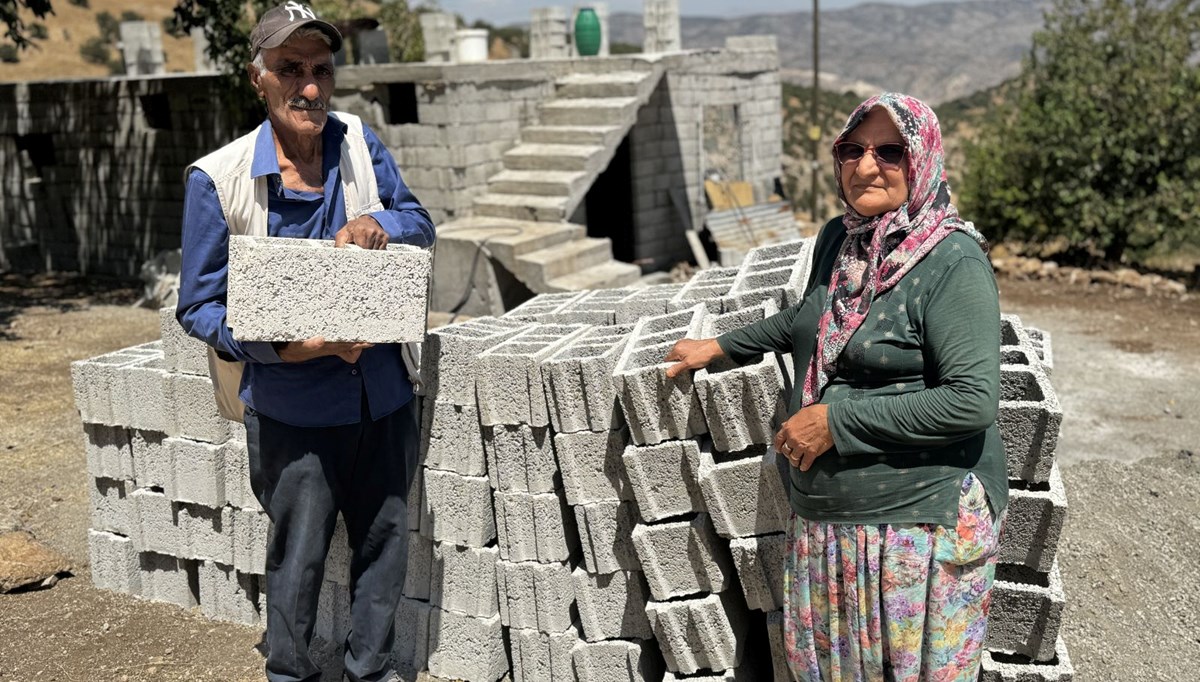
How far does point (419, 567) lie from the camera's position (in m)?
3.81

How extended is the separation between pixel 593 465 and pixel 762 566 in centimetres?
69

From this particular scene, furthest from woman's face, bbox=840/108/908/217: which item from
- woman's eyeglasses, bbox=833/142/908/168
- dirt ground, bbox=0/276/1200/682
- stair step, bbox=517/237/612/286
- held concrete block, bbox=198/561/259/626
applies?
stair step, bbox=517/237/612/286

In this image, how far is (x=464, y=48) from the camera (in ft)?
43.9

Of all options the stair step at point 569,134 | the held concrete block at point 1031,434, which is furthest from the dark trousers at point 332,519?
the stair step at point 569,134

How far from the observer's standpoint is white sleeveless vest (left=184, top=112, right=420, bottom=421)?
116 inches

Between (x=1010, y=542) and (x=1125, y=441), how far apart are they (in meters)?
4.61

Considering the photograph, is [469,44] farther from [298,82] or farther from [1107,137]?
[298,82]

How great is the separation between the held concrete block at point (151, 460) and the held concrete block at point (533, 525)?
1.63 m

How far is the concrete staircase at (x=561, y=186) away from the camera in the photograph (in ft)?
34.3

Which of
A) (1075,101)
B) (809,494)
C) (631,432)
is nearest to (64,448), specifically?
(631,432)

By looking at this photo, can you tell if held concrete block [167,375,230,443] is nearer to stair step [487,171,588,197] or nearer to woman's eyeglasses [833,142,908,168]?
woman's eyeglasses [833,142,908,168]

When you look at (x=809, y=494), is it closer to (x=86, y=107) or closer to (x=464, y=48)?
(x=464, y=48)

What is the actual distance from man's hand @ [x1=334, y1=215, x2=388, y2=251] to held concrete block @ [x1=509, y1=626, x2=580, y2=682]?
1.54m

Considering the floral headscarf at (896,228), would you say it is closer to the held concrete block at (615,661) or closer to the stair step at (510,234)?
the held concrete block at (615,661)
